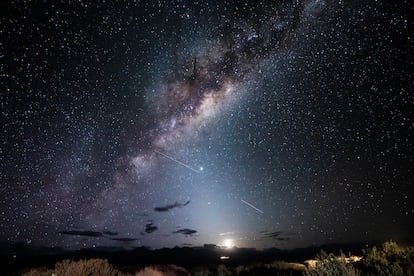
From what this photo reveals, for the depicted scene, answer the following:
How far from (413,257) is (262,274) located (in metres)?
10.8

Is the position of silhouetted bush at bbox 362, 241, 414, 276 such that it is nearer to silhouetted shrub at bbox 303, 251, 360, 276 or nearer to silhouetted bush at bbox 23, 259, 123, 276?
silhouetted shrub at bbox 303, 251, 360, 276

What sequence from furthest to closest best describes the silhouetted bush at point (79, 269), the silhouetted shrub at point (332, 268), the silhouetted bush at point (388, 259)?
1. the silhouetted bush at point (79, 269)
2. the silhouetted bush at point (388, 259)
3. the silhouetted shrub at point (332, 268)

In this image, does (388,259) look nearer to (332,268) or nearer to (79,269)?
(332,268)

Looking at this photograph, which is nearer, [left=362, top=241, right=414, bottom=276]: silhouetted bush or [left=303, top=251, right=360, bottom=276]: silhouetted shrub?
[left=303, top=251, right=360, bottom=276]: silhouetted shrub

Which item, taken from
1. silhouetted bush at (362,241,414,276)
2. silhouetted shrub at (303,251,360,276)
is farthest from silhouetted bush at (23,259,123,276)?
silhouetted bush at (362,241,414,276)

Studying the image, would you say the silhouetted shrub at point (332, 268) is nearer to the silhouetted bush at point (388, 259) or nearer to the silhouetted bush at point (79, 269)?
the silhouetted bush at point (388, 259)

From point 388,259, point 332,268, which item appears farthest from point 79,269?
point 388,259

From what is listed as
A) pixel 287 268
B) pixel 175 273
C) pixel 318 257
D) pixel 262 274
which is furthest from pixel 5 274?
pixel 318 257

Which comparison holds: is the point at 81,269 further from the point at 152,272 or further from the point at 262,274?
the point at 262,274

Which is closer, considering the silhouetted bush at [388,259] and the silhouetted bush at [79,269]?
the silhouetted bush at [388,259]

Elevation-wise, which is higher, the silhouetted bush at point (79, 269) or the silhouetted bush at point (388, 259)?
the silhouetted bush at point (388, 259)

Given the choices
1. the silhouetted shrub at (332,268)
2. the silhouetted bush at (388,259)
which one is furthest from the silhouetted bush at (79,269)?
the silhouetted bush at (388,259)

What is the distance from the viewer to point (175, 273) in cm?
1546

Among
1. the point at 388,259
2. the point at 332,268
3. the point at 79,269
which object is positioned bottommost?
the point at 79,269
